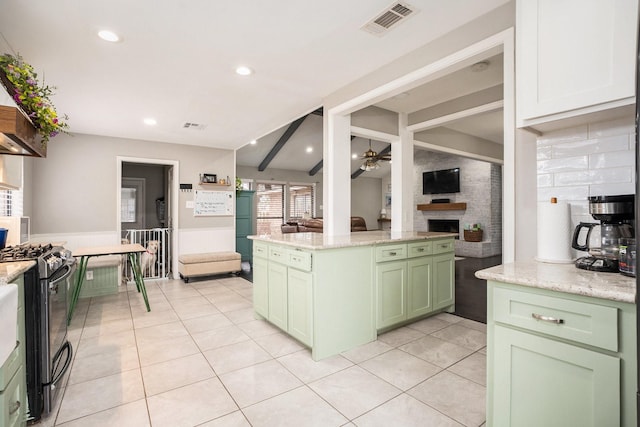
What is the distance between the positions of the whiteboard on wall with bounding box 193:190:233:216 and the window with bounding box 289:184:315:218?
4.33 metres

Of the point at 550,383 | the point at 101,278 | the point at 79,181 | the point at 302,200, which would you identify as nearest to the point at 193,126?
the point at 79,181

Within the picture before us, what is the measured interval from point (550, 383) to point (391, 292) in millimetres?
1651

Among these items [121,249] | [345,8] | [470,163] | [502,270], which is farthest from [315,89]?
[470,163]

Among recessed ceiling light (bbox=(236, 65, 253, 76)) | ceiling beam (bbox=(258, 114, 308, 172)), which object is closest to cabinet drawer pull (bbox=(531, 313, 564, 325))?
recessed ceiling light (bbox=(236, 65, 253, 76))

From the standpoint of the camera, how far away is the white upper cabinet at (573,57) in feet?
4.05

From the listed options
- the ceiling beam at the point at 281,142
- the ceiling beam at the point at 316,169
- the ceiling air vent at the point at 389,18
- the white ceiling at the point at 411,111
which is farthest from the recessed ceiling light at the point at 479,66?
the ceiling beam at the point at 316,169

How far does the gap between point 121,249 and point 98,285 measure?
1.21m

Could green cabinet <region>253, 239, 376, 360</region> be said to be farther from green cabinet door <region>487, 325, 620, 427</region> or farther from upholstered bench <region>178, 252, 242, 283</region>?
upholstered bench <region>178, 252, 242, 283</region>

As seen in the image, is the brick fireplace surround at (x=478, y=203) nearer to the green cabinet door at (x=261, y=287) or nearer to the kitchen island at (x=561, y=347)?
the green cabinet door at (x=261, y=287)

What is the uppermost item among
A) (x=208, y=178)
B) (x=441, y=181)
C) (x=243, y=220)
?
(x=441, y=181)

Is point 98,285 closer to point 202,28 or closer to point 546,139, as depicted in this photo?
point 202,28

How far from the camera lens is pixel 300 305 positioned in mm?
2508

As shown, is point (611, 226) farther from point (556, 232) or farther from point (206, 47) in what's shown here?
point (206, 47)

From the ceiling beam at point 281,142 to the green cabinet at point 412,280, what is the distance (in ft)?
16.3
